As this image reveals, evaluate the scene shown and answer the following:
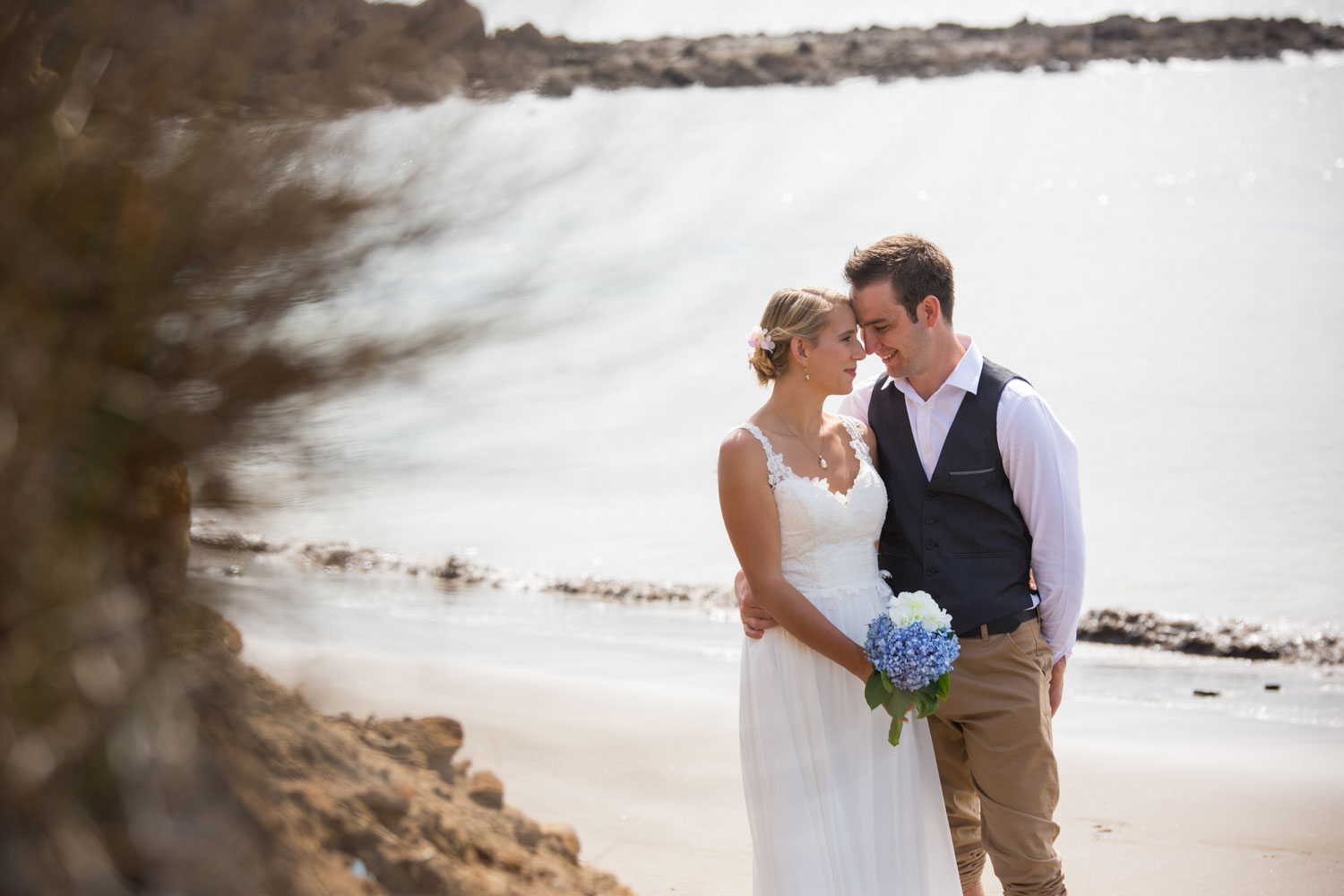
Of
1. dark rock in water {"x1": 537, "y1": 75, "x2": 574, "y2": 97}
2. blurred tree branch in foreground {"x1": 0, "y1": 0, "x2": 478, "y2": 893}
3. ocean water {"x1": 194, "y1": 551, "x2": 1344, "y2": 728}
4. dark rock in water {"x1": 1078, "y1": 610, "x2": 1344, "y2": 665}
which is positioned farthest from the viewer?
dark rock in water {"x1": 1078, "y1": 610, "x2": 1344, "y2": 665}

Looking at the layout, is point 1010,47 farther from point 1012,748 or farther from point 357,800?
point 357,800

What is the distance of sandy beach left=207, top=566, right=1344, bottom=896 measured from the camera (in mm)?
4195

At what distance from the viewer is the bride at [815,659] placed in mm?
3021

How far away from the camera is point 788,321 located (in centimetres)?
311

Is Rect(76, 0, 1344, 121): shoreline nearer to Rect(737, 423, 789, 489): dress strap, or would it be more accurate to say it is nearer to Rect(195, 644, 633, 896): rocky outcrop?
Rect(195, 644, 633, 896): rocky outcrop

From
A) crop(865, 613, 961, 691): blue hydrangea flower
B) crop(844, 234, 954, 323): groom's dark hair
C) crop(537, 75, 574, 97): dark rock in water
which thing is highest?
crop(844, 234, 954, 323): groom's dark hair

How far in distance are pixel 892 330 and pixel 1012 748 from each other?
1.27 metres

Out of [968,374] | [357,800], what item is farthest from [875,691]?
[357,800]

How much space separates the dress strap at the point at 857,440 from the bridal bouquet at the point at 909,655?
48 cm

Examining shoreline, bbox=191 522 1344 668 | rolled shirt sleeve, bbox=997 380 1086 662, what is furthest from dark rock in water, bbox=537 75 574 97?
shoreline, bbox=191 522 1344 668

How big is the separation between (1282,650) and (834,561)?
5.04 metres

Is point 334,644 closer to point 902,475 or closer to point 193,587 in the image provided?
point 193,587

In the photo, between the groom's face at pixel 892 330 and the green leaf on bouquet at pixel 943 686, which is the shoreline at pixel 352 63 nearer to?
the groom's face at pixel 892 330

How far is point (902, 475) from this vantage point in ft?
10.4
